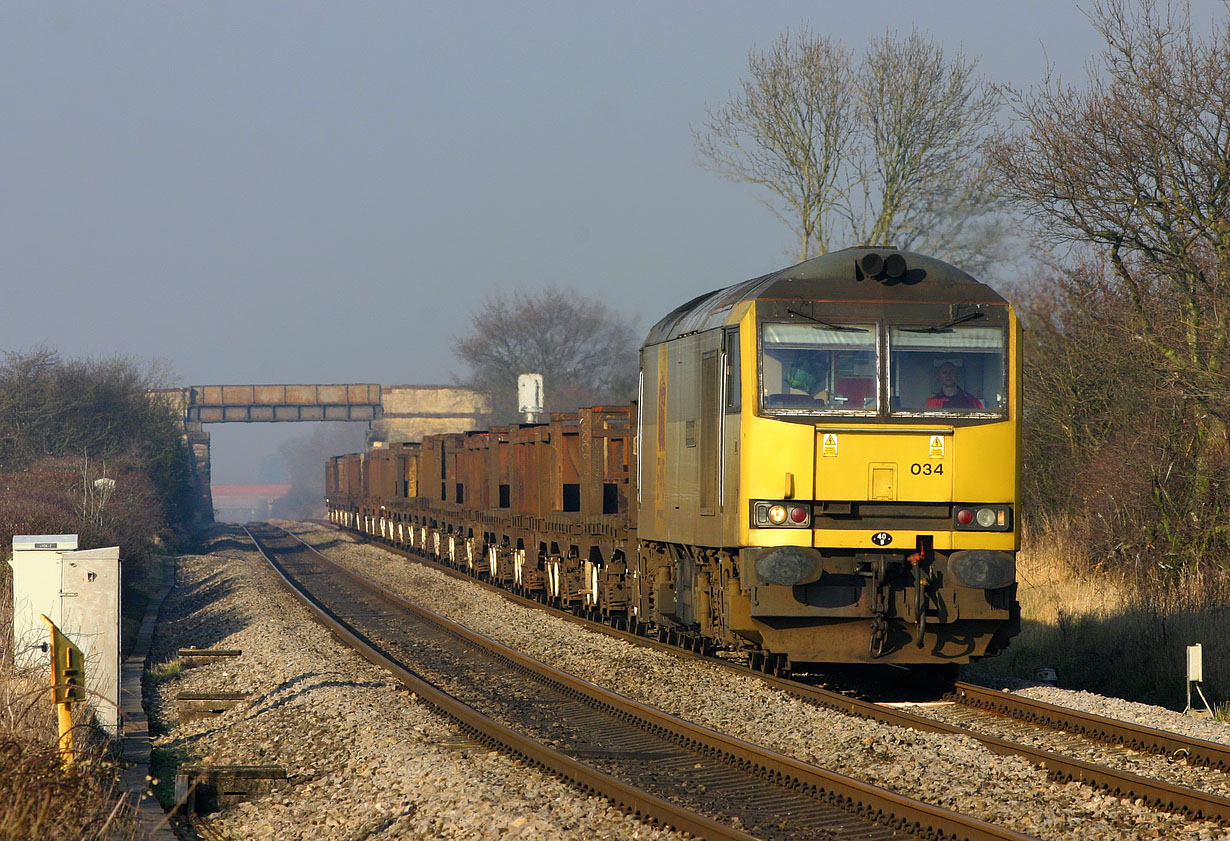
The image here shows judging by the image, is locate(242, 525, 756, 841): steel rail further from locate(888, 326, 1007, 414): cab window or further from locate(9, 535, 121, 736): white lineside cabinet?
locate(888, 326, 1007, 414): cab window

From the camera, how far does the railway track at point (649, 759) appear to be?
6.65 metres

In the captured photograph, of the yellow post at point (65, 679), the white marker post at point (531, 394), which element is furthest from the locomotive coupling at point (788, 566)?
the white marker post at point (531, 394)

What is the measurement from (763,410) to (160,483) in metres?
38.6

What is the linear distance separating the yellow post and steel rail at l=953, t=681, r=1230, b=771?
637 centimetres

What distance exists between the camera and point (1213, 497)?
16031 mm

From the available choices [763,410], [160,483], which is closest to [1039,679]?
[763,410]

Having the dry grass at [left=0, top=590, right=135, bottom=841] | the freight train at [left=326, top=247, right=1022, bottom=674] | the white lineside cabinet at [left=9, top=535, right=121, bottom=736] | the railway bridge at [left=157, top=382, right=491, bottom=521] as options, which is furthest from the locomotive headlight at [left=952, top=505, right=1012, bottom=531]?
the railway bridge at [left=157, top=382, right=491, bottom=521]

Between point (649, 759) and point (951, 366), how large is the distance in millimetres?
3877

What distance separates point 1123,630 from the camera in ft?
45.1

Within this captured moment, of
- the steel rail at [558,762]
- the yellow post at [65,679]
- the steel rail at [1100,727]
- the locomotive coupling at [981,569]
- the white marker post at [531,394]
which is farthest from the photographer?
the white marker post at [531,394]

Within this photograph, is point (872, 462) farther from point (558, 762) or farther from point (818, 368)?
point (558, 762)

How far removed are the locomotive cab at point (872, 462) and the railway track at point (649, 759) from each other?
1.47 m

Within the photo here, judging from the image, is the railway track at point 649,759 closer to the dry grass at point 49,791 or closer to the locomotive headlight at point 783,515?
the locomotive headlight at point 783,515

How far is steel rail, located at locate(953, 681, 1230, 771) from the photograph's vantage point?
314 inches
